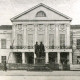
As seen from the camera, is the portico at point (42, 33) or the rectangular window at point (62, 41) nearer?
the portico at point (42, 33)

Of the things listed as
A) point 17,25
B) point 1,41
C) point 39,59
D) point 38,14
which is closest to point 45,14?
point 38,14

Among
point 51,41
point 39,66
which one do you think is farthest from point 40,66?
point 51,41

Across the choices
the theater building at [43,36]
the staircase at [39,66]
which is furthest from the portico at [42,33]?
the staircase at [39,66]

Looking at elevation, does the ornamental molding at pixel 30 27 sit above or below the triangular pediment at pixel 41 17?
below

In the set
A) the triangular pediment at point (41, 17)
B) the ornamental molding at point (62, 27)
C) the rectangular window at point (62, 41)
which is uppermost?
the triangular pediment at point (41, 17)

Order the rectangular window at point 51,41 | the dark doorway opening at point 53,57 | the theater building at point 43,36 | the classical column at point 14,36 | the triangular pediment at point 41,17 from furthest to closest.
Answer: the dark doorway opening at point 53,57, the classical column at point 14,36, the rectangular window at point 51,41, the theater building at point 43,36, the triangular pediment at point 41,17

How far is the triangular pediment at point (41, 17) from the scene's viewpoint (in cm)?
→ 2644

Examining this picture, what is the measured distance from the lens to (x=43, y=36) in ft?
89.0

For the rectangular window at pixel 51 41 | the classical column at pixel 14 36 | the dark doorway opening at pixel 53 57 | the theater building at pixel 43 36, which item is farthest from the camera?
the dark doorway opening at pixel 53 57

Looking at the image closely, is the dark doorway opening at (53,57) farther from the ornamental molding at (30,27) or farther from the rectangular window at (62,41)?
the ornamental molding at (30,27)

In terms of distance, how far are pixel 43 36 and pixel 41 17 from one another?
55.7 inches

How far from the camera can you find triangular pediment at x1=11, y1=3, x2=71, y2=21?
86.7 ft

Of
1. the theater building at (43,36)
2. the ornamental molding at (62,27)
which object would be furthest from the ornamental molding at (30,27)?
the ornamental molding at (62,27)

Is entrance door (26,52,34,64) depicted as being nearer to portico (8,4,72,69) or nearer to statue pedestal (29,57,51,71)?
portico (8,4,72,69)
